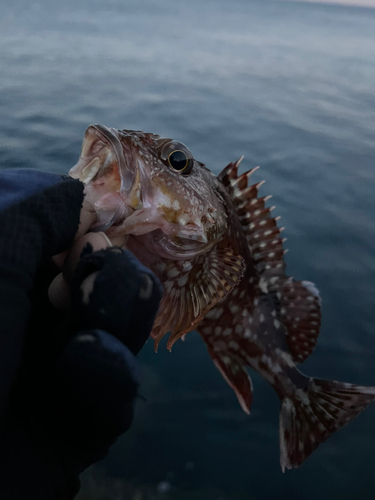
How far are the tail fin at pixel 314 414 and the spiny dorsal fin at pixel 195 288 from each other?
1220mm

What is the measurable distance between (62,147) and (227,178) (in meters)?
9.09

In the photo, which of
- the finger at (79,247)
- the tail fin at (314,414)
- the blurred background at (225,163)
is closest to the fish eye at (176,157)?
the finger at (79,247)

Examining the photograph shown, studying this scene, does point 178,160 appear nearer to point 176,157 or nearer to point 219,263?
point 176,157

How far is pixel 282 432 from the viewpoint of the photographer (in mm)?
2932

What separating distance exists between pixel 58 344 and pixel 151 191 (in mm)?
998

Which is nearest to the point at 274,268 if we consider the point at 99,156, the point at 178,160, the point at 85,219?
the point at 178,160

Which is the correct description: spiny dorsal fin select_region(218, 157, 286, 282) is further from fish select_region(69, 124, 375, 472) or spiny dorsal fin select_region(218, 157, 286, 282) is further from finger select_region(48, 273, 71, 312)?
finger select_region(48, 273, 71, 312)

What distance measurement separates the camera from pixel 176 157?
218 cm

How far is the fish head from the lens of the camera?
1.83 metres

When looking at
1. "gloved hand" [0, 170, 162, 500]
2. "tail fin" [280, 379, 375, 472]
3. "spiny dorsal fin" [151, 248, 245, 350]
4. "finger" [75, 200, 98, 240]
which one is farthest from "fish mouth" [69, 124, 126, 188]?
"tail fin" [280, 379, 375, 472]

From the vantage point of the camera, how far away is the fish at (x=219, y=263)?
6.15 feet

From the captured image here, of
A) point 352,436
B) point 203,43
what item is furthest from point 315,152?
point 203,43

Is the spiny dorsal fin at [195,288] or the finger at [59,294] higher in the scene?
the finger at [59,294]

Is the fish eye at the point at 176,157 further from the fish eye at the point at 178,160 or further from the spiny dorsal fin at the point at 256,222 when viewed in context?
the spiny dorsal fin at the point at 256,222
